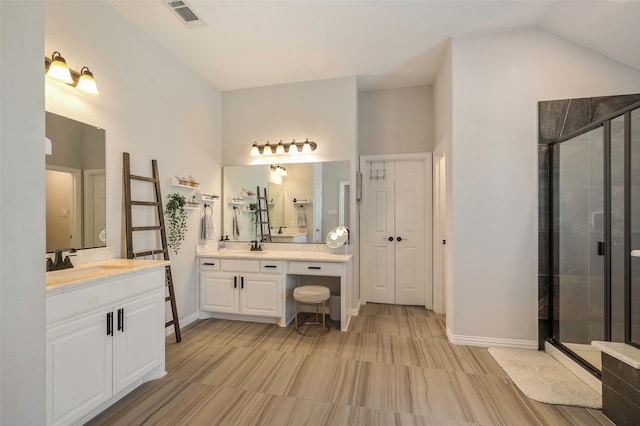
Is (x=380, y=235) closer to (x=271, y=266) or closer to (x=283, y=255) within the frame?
(x=283, y=255)

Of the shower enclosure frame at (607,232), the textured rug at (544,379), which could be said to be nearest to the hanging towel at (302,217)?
the textured rug at (544,379)

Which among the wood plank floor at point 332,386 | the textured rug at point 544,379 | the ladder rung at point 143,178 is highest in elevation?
the ladder rung at point 143,178

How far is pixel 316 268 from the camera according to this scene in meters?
3.11

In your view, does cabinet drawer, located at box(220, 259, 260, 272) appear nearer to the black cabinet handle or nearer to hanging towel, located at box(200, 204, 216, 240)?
hanging towel, located at box(200, 204, 216, 240)

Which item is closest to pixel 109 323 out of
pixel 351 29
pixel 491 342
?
pixel 351 29

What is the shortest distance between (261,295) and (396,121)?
9.83ft

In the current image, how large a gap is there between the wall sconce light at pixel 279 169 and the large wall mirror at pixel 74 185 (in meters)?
1.86

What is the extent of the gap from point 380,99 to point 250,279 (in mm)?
3086

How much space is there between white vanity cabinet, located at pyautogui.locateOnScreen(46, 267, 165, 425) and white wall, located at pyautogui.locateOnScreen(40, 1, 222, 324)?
2.49ft

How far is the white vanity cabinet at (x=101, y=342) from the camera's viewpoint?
1477mm

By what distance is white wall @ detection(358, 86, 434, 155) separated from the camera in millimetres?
3879

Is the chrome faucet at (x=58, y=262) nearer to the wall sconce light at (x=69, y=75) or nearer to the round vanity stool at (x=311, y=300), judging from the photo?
the wall sconce light at (x=69, y=75)

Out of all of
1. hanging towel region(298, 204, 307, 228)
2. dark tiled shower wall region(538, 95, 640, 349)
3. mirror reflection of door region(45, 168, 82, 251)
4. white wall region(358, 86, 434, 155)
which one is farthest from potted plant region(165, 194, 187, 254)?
dark tiled shower wall region(538, 95, 640, 349)

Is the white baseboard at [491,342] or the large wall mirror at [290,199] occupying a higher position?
the large wall mirror at [290,199]
